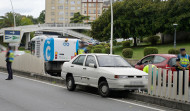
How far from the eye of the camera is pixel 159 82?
970 cm

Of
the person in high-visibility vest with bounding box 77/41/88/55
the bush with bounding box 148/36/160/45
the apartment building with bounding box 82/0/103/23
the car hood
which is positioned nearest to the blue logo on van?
the person in high-visibility vest with bounding box 77/41/88/55

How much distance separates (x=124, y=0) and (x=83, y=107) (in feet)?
151

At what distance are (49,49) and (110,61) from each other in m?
8.98

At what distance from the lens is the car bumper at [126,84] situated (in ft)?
34.4

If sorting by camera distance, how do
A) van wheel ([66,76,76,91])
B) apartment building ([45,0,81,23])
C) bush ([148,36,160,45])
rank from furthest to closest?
apartment building ([45,0,81,23]) < bush ([148,36,160,45]) < van wheel ([66,76,76,91])

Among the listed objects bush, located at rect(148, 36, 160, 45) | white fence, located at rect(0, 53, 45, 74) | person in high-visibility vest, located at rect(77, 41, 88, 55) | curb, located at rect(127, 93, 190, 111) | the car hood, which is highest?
bush, located at rect(148, 36, 160, 45)

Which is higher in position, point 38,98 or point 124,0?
point 124,0

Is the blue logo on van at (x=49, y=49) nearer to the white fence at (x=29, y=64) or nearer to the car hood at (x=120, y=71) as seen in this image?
the white fence at (x=29, y=64)

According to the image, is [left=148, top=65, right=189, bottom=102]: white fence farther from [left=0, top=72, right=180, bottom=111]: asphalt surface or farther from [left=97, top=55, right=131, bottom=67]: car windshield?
[left=97, top=55, right=131, bottom=67]: car windshield

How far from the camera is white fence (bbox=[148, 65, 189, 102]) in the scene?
8.81 metres

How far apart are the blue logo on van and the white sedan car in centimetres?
654

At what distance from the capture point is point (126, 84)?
10.5 metres

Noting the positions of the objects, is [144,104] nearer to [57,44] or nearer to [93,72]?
[93,72]

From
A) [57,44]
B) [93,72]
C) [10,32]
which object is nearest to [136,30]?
[10,32]
